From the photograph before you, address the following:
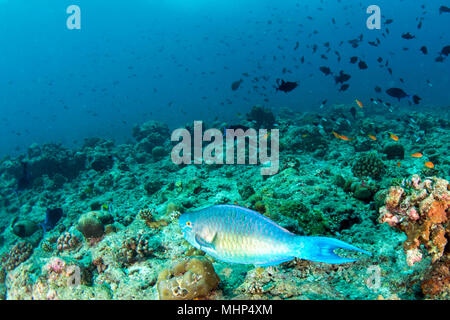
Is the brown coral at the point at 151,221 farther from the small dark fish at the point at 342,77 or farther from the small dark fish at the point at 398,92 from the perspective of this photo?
the small dark fish at the point at 398,92

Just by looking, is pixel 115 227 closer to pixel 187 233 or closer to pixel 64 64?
pixel 187 233

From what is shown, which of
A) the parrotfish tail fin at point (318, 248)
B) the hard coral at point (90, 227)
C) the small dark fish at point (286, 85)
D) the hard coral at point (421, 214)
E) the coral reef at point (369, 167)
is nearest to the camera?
the parrotfish tail fin at point (318, 248)

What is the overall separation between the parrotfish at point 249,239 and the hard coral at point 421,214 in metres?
1.87

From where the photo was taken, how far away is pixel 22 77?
5344 inches

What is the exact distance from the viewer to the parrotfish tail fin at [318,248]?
1729 millimetres

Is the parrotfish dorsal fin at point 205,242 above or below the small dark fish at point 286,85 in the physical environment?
below

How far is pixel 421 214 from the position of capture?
3277 millimetres

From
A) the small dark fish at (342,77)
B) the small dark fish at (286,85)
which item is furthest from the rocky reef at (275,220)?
the small dark fish at (286,85)

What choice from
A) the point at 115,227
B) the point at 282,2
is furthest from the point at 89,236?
the point at 282,2

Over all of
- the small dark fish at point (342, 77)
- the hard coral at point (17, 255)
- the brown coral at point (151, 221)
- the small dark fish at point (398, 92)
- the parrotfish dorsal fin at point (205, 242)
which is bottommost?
the hard coral at point (17, 255)

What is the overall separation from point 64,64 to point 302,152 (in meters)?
167

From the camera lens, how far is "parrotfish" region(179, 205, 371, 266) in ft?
5.87

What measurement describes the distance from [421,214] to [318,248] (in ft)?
8.30

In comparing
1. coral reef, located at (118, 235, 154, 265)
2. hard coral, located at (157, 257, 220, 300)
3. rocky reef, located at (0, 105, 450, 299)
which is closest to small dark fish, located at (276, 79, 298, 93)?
rocky reef, located at (0, 105, 450, 299)
